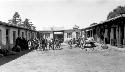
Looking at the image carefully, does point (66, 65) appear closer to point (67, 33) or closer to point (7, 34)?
point (7, 34)

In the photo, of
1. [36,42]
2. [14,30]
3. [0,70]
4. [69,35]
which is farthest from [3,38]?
[69,35]

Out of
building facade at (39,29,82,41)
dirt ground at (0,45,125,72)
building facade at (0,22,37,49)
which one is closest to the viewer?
dirt ground at (0,45,125,72)

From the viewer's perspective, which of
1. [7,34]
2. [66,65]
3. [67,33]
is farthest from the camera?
[67,33]

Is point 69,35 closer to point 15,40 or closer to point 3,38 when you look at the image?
point 15,40

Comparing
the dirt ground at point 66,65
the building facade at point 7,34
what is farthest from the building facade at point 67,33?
the dirt ground at point 66,65

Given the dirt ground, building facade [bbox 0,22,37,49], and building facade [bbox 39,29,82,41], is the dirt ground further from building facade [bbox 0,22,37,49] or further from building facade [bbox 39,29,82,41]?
building facade [bbox 39,29,82,41]

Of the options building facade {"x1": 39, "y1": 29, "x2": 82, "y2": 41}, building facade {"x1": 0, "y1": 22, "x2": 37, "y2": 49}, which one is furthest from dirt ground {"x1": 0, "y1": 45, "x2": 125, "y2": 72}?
building facade {"x1": 39, "y1": 29, "x2": 82, "y2": 41}

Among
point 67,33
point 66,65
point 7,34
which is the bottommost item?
point 66,65

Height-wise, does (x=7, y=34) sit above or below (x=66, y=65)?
above

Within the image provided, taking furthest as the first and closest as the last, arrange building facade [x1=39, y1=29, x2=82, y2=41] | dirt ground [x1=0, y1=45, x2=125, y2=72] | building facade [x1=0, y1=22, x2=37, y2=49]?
building facade [x1=39, y1=29, x2=82, y2=41] < building facade [x1=0, y1=22, x2=37, y2=49] < dirt ground [x1=0, y1=45, x2=125, y2=72]

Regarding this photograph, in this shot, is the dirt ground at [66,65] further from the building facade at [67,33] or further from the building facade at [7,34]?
the building facade at [67,33]

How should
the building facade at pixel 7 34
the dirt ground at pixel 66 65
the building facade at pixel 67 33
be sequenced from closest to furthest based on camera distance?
1. the dirt ground at pixel 66 65
2. the building facade at pixel 7 34
3. the building facade at pixel 67 33

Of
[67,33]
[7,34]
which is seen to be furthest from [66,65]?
[67,33]

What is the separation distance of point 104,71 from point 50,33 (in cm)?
4852
